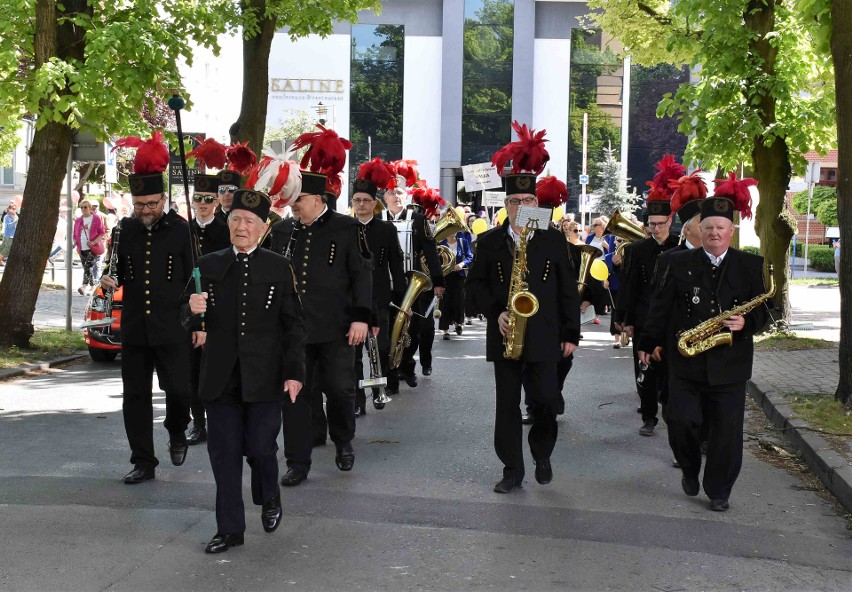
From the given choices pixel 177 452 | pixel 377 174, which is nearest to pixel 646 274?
A: pixel 377 174

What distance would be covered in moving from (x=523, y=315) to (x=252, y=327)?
6.68 feet

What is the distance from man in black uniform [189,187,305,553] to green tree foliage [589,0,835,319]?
1269 cm

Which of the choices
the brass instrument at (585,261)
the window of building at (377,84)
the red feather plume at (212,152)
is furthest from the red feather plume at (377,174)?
the window of building at (377,84)

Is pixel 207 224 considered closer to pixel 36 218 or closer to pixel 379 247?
pixel 379 247

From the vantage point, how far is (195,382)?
9.13m

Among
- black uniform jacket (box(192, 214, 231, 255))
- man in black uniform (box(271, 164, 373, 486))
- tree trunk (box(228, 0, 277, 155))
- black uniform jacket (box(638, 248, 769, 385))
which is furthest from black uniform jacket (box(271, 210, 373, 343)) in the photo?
tree trunk (box(228, 0, 277, 155))

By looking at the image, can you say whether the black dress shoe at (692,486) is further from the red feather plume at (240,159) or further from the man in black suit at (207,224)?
the red feather plume at (240,159)

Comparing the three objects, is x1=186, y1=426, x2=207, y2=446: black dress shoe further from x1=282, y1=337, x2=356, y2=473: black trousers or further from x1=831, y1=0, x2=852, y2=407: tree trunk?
x1=831, y1=0, x2=852, y2=407: tree trunk

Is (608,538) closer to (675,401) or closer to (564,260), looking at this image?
(675,401)

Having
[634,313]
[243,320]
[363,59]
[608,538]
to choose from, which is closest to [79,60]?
[634,313]

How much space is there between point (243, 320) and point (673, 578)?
Answer: 8.31 feet

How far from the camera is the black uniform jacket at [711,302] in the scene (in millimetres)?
7531

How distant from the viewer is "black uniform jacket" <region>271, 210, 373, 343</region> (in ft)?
27.3

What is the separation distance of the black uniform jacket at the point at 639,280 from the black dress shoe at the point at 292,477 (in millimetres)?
3426
